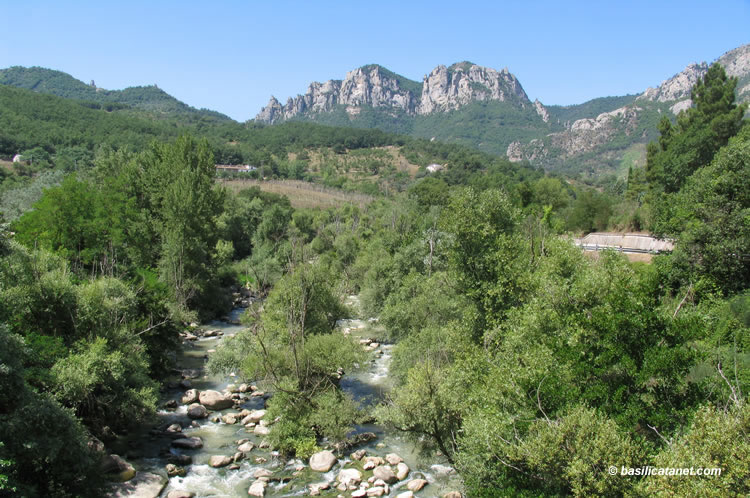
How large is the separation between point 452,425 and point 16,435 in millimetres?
15768

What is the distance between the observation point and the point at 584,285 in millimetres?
18328

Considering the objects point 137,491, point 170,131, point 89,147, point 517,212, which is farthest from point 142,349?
point 170,131

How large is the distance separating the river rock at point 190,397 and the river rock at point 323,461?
1031 cm

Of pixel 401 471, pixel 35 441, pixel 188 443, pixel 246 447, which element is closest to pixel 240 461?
pixel 246 447

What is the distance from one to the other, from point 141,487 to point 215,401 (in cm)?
922

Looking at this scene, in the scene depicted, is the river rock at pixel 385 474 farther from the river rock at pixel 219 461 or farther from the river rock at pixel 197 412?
the river rock at pixel 197 412

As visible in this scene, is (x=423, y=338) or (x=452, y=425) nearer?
(x=452, y=425)

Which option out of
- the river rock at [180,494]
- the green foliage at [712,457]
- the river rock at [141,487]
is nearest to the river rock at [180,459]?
the river rock at [141,487]

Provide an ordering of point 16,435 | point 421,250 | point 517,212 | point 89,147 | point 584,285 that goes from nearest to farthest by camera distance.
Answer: point 16,435, point 584,285, point 517,212, point 421,250, point 89,147

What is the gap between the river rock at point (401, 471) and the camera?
21.1 m

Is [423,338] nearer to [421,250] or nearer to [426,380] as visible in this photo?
[426,380]

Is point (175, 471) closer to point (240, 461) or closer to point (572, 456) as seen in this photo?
point (240, 461)

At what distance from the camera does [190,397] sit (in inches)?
1140

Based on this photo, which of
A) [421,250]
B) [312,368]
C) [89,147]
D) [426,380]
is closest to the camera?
[426,380]
